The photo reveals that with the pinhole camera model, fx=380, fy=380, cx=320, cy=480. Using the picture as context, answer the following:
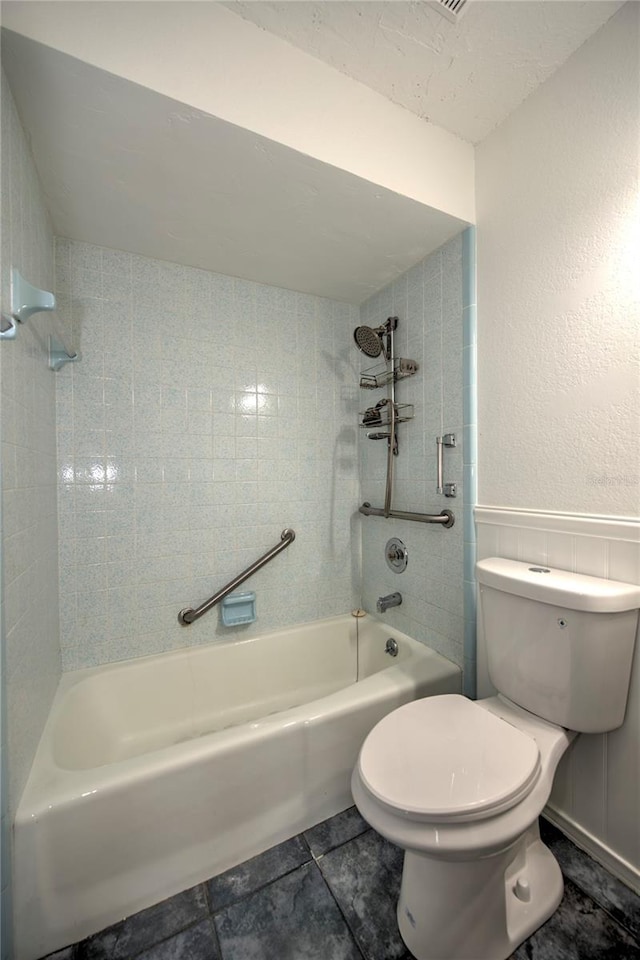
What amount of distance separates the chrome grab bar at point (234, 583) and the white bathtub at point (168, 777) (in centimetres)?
17

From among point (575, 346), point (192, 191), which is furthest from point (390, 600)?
point (192, 191)

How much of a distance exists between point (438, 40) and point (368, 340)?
2.85 ft

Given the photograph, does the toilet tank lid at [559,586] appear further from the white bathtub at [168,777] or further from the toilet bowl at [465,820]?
the white bathtub at [168,777]

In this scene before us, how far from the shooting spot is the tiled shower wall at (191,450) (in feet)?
5.04

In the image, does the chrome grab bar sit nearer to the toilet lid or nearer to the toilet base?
the toilet lid

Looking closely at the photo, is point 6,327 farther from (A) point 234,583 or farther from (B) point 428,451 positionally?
(B) point 428,451

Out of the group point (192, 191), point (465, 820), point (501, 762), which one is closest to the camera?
point (465, 820)

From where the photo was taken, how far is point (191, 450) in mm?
1725

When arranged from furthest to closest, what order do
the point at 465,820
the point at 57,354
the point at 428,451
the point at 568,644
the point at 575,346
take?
the point at 428,451 → the point at 57,354 → the point at 575,346 → the point at 568,644 → the point at 465,820

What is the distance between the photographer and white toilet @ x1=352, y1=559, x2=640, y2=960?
0.80 metres

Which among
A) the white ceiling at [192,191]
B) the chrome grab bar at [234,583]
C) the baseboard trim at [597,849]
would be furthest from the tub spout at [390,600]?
the white ceiling at [192,191]

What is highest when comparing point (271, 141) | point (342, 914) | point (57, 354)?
point (271, 141)

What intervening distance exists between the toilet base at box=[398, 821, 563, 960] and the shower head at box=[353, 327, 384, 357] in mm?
1644

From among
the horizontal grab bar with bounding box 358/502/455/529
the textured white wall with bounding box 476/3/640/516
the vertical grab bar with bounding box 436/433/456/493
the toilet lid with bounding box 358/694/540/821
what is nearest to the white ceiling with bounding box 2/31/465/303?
the textured white wall with bounding box 476/3/640/516
